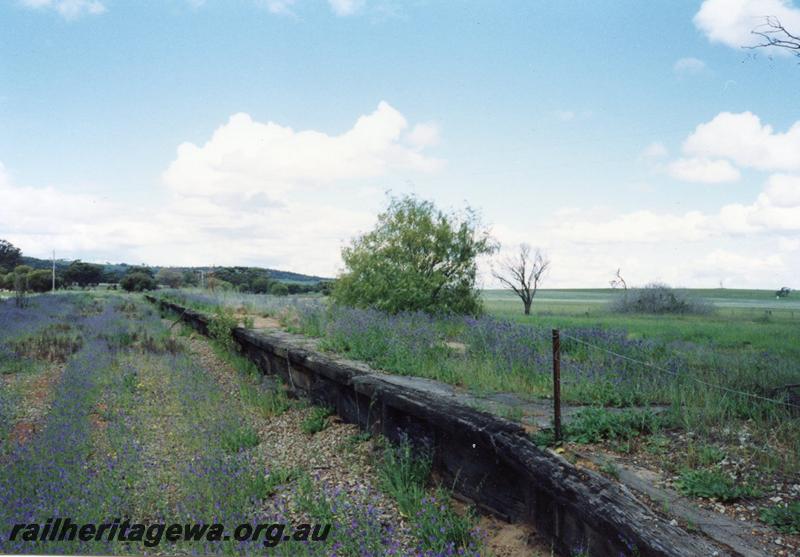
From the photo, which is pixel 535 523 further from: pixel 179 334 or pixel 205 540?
pixel 179 334

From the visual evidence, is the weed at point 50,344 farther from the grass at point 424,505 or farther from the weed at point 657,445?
the weed at point 657,445

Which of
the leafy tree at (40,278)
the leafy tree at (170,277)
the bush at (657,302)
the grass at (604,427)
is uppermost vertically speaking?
the leafy tree at (170,277)

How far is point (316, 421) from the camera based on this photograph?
688cm

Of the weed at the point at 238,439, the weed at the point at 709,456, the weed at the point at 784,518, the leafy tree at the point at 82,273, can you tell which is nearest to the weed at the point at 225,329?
the leafy tree at the point at 82,273

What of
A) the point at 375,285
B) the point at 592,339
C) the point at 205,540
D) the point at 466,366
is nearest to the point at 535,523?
the point at 205,540

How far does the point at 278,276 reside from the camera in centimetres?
2583

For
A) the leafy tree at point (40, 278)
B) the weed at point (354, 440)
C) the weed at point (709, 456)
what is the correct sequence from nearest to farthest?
1. the weed at point (709, 456)
2. the weed at point (354, 440)
3. the leafy tree at point (40, 278)

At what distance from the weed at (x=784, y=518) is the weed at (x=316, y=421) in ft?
16.2

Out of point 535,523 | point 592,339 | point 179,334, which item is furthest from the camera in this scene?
point 179,334

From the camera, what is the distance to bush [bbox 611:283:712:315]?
90.7 ft

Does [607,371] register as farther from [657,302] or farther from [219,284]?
[657,302]

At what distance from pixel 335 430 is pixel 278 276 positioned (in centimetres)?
1993

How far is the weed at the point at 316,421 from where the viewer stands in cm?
679

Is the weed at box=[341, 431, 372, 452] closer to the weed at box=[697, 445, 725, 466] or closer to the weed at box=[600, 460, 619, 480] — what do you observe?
the weed at box=[600, 460, 619, 480]
